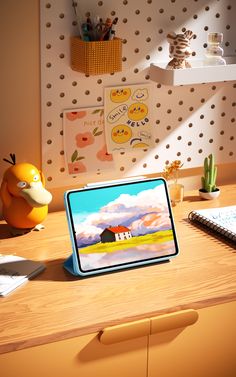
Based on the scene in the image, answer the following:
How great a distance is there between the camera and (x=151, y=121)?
2.11m

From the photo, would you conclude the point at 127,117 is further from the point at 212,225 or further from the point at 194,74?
the point at 212,225

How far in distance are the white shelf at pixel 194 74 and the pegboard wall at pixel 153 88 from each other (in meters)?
0.10

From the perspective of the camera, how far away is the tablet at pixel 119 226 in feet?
5.61

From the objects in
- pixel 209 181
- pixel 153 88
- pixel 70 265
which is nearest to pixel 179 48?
pixel 153 88

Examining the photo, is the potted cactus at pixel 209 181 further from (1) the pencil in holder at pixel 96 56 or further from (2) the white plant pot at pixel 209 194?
(1) the pencil in holder at pixel 96 56

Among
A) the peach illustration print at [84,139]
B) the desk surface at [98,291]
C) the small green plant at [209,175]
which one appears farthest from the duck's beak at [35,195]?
the small green plant at [209,175]

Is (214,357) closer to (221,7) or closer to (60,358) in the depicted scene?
(60,358)

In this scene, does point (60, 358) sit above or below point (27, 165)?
below

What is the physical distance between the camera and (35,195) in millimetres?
1837

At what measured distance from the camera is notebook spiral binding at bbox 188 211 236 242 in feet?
6.22

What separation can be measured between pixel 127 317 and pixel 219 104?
3.01ft

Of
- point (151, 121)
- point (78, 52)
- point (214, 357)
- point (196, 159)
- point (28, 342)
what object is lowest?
point (214, 357)

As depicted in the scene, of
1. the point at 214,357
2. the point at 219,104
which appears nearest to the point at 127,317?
the point at 214,357

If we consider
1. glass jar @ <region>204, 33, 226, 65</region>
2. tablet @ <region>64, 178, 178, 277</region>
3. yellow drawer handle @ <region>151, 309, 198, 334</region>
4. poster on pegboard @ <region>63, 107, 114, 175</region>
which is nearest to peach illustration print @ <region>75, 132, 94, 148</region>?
poster on pegboard @ <region>63, 107, 114, 175</region>
